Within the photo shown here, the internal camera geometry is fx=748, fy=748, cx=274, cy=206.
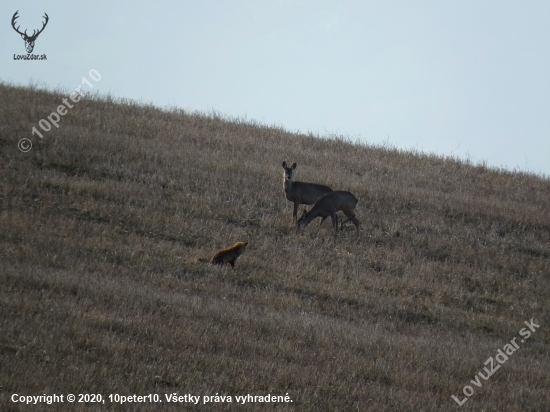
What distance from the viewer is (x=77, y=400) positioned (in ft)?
23.7

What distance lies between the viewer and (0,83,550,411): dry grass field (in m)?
8.73

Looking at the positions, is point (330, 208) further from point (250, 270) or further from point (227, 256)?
point (227, 256)

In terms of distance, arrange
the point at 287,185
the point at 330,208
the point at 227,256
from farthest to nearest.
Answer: the point at 287,185 → the point at 330,208 → the point at 227,256

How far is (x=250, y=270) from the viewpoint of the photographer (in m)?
14.1

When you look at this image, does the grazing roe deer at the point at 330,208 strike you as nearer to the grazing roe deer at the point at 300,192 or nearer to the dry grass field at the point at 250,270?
the dry grass field at the point at 250,270

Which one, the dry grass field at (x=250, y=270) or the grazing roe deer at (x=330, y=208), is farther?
the grazing roe deer at (x=330, y=208)

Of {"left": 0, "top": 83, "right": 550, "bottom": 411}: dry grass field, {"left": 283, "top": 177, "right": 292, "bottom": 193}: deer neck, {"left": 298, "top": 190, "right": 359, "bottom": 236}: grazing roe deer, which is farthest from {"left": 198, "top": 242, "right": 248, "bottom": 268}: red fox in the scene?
{"left": 283, "top": 177, "right": 292, "bottom": 193}: deer neck

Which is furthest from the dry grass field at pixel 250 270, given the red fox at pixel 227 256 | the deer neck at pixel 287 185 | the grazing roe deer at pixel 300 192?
the deer neck at pixel 287 185

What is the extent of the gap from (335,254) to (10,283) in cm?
760

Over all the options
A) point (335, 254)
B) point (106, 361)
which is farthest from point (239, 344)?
point (335, 254)

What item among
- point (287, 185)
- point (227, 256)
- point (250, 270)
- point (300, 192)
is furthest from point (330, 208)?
point (227, 256)

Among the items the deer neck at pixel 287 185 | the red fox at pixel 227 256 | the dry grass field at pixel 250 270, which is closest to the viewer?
the dry grass field at pixel 250 270

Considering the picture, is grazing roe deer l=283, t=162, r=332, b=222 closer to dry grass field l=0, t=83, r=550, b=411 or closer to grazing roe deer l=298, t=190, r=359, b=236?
dry grass field l=0, t=83, r=550, b=411

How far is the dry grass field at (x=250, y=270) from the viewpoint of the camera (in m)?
8.73
